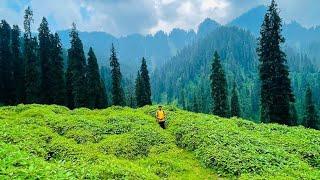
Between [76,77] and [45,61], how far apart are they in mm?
8961

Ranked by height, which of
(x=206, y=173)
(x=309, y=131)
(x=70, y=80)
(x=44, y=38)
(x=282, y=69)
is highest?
(x=44, y=38)

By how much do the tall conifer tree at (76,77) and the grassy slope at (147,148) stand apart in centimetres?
4508

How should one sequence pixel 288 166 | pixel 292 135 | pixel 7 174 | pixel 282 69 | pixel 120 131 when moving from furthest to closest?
pixel 282 69
pixel 292 135
pixel 120 131
pixel 288 166
pixel 7 174

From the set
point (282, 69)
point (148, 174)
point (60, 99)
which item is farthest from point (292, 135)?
point (60, 99)

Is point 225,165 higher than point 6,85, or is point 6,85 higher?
point 6,85

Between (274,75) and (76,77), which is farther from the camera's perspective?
(76,77)

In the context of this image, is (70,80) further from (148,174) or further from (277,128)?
(148,174)

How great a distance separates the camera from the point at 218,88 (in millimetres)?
90000

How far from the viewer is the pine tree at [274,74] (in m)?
63.0

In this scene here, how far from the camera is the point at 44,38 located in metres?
96.6

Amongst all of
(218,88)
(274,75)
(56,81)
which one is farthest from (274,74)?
(56,81)

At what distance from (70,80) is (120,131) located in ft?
198

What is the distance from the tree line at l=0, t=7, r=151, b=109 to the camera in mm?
87938

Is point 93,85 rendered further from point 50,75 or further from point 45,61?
point 45,61
